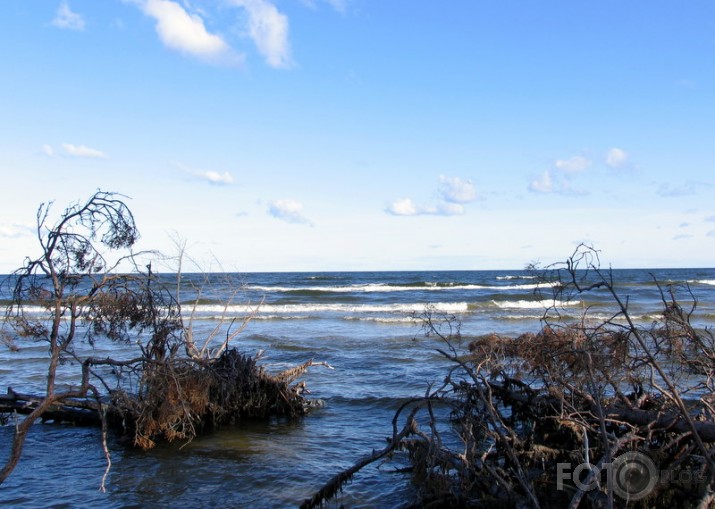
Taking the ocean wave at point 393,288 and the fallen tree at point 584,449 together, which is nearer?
the fallen tree at point 584,449

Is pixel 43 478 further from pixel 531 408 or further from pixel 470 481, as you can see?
pixel 531 408

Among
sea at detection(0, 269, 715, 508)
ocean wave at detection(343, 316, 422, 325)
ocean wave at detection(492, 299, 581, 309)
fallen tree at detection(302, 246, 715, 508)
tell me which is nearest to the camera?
fallen tree at detection(302, 246, 715, 508)

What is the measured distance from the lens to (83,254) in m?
5.47

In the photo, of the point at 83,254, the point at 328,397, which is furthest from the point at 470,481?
the point at 328,397

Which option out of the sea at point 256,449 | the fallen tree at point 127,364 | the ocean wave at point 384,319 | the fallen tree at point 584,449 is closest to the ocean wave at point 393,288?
the ocean wave at point 384,319

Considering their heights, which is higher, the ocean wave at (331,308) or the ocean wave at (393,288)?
the ocean wave at (393,288)

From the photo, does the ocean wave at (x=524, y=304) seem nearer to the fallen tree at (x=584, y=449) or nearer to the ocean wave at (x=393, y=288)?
the ocean wave at (x=393, y=288)

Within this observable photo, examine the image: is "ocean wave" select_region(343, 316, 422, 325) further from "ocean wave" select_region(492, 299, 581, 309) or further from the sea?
"ocean wave" select_region(492, 299, 581, 309)

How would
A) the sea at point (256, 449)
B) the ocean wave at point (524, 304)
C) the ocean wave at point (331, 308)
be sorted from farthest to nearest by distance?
the ocean wave at point (524, 304)
the ocean wave at point (331, 308)
the sea at point (256, 449)

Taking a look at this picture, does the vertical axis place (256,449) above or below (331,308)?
below

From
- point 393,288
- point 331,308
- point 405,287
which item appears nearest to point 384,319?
point 331,308

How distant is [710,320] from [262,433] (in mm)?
23367

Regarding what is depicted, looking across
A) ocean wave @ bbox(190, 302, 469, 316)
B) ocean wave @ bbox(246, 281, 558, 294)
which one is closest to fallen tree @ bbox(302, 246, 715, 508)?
ocean wave @ bbox(190, 302, 469, 316)

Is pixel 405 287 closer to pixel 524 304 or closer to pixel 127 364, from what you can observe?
pixel 524 304
